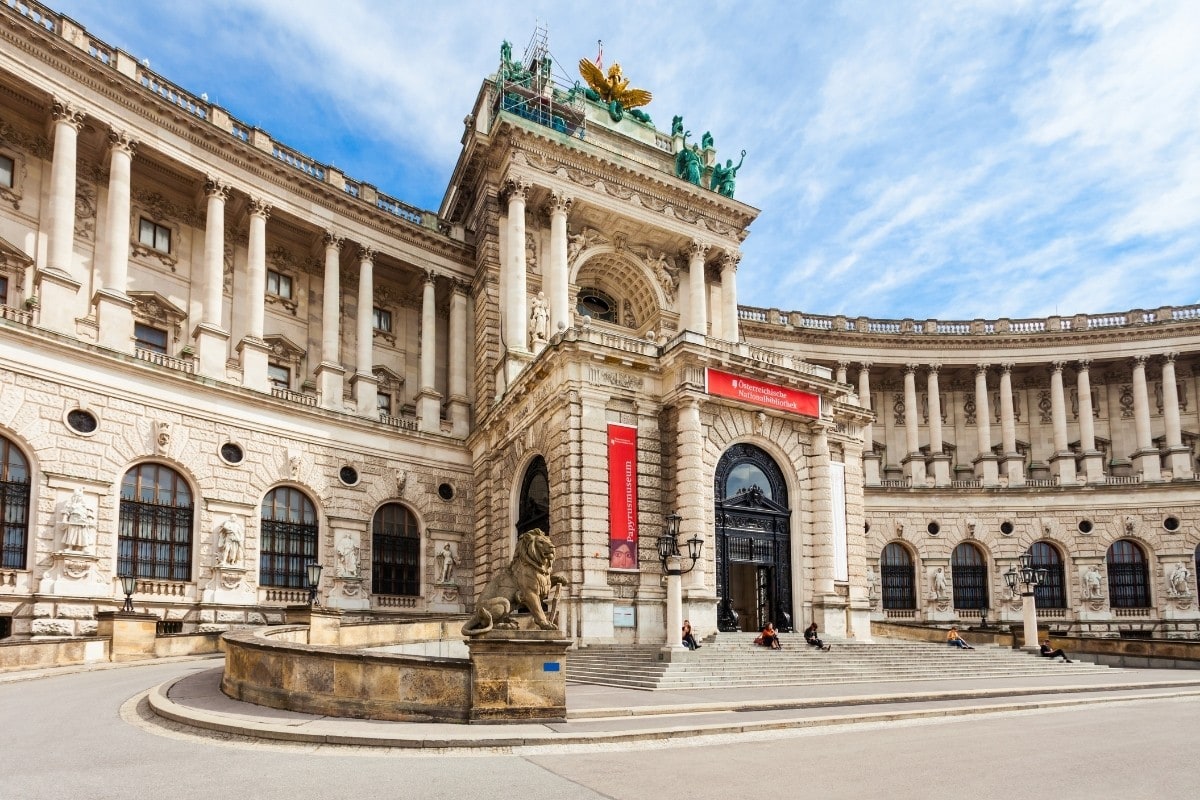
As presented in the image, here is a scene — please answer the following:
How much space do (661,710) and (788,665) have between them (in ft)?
33.6

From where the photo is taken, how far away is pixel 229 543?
33188 mm

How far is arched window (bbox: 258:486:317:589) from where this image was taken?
116ft

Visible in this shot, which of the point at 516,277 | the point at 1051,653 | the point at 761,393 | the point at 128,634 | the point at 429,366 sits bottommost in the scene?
the point at 1051,653

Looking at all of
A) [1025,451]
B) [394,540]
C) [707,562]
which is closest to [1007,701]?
[707,562]

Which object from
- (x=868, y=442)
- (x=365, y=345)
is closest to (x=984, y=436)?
(x=868, y=442)

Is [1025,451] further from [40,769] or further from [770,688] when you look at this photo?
[40,769]

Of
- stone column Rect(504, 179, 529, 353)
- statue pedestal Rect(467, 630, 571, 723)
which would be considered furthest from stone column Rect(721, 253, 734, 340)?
statue pedestal Rect(467, 630, 571, 723)

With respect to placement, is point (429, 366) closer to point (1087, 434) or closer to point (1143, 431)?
point (1087, 434)

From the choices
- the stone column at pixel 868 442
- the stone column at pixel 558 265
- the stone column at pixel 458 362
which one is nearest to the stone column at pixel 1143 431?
the stone column at pixel 868 442

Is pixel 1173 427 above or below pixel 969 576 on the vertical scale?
above

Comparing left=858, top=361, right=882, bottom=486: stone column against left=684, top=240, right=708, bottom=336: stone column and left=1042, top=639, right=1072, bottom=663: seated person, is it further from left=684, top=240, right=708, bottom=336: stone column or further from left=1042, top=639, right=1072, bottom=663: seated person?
left=1042, top=639, right=1072, bottom=663: seated person

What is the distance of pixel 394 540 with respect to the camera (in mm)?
39469

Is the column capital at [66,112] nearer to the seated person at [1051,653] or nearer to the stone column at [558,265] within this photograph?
the stone column at [558,265]

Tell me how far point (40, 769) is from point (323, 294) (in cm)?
3408
